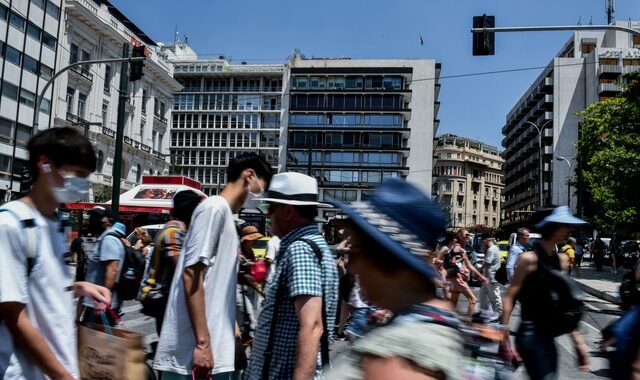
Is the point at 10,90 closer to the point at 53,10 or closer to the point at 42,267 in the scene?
the point at 53,10

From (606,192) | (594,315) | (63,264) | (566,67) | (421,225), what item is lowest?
(594,315)

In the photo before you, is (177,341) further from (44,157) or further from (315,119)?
(315,119)

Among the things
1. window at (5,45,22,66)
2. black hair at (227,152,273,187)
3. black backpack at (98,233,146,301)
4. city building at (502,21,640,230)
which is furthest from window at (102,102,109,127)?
black hair at (227,152,273,187)

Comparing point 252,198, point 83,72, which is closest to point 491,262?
point 252,198

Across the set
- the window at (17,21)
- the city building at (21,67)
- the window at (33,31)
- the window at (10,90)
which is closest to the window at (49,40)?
the city building at (21,67)

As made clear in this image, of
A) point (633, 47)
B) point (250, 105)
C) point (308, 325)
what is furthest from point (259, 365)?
point (250, 105)

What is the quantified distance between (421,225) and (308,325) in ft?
4.00

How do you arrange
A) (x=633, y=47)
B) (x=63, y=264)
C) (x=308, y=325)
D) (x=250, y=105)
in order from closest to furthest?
(x=63, y=264) → (x=308, y=325) → (x=633, y=47) → (x=250, y=105)

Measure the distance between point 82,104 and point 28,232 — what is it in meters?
56.1

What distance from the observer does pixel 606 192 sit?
41.9m

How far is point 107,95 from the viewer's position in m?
57.3

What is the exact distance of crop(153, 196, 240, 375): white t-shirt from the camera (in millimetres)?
2865

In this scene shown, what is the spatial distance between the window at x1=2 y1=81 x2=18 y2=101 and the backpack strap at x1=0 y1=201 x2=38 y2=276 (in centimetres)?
4740

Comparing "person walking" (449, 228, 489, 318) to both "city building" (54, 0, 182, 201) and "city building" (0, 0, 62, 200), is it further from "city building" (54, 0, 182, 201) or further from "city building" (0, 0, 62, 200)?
"city building" (0, 0, 62, 200)
